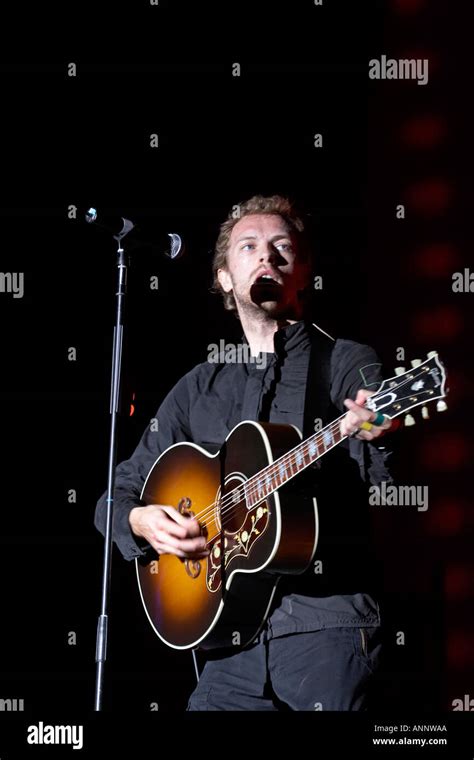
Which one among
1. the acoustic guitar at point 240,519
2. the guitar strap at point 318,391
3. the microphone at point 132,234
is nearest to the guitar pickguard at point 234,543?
the acoustic guitar at point 240,519

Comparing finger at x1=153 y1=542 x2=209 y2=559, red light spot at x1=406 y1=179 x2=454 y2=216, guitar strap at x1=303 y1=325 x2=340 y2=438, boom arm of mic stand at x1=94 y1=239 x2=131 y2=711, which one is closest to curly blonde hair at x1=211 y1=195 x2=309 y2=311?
guitar strap at x1=303 y1=325 x2=340 y2=438

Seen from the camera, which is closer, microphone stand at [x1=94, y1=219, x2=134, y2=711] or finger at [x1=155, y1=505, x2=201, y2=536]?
microphone stand at [x1=94, y1=219, x2=134, y2=711]

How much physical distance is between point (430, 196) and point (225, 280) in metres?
1.00

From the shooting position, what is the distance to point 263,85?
3.92m

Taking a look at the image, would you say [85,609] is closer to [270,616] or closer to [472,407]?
[270,616]

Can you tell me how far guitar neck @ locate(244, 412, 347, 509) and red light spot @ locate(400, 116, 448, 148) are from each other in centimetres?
190

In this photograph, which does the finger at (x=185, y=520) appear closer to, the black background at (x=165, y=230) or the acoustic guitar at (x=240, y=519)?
the acoustic guitar at (x=240, y=519)

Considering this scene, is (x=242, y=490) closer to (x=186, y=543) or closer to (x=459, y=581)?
(x=186, y=543)

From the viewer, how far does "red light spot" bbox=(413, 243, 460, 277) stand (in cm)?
349

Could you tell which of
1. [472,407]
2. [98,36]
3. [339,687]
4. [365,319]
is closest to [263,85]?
[98,36]

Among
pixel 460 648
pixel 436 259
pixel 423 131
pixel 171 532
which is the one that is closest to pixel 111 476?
pixel 171 532

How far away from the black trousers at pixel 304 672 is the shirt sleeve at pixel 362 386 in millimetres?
455

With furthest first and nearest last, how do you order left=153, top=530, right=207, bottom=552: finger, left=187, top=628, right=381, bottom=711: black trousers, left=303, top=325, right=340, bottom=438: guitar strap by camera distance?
1. left=153, top=530, right=207, bottom=552: finger
2. left=303, top=325, right=340, bottom=438: guitar strap
3. left=187, top=628, right=381, bottom=711: black trousers

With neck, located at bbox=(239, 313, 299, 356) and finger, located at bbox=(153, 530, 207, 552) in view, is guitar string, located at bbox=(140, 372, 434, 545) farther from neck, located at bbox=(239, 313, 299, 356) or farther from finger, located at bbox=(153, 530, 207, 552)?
neck, located at bbox=(239, 313, 299, 356)
